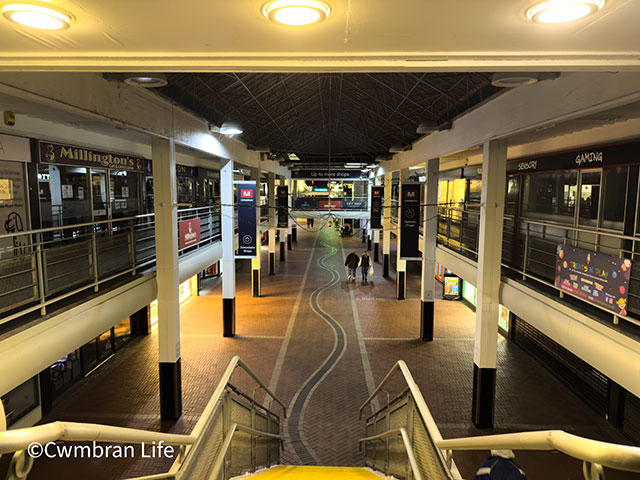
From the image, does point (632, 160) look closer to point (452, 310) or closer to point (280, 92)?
point (280, 92)

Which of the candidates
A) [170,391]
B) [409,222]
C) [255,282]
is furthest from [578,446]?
[255,282]

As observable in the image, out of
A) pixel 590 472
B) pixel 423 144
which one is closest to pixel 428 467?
pixel 590 472

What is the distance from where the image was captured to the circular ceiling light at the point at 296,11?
1.85m

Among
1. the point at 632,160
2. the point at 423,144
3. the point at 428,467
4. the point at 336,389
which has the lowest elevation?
the point at 336,389

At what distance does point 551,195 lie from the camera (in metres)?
10.6

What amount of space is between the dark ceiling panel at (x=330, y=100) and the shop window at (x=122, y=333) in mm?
7356

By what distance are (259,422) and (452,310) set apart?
12865mm

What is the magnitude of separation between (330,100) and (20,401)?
10948mm

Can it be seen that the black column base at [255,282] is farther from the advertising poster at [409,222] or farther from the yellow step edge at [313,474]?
the yellow step edge at [313,474]

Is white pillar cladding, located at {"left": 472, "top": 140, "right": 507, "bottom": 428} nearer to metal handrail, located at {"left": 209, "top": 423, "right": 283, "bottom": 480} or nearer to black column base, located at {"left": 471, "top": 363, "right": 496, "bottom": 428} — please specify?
black column base, located at {"left": 471, "top": 363, "right": 496, "bottom": 428}

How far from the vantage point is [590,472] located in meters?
1.52

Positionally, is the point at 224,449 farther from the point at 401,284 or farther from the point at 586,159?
the point at 401,284

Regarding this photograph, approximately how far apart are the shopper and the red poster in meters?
8.04

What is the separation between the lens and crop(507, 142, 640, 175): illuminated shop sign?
7.41m
